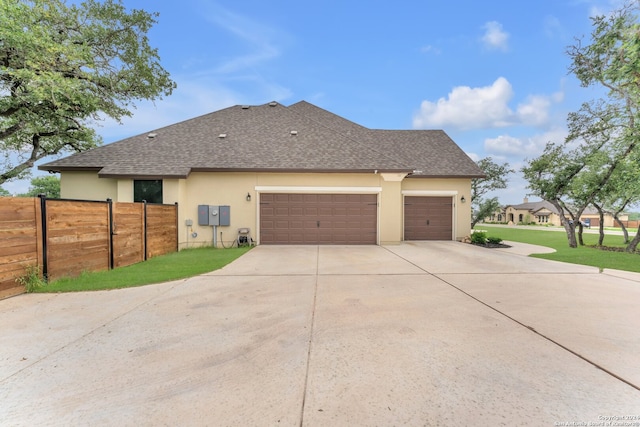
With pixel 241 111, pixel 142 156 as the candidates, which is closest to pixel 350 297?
pixel 142 156

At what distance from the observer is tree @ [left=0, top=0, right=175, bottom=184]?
10570 millimetres

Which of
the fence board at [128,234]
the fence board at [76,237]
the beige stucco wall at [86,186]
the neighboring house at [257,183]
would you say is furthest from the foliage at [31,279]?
the beige stucco wall at [86,186]

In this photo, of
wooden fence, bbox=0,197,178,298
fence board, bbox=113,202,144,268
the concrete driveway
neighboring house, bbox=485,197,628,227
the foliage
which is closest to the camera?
the concrete driveway

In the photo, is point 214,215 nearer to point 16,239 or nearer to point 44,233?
point 44,233

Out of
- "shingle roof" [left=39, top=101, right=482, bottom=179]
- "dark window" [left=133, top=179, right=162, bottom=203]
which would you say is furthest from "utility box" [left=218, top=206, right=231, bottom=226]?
"dark window" [left=133, top=179, right=162, bottom=203]

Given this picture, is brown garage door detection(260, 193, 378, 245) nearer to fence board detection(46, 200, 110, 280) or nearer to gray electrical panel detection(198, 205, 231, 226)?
gray electrical panel detection(198, 205, 231, 226)

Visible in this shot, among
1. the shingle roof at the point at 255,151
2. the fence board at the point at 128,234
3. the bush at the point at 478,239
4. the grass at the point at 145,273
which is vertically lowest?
the grass at the point at 145,273

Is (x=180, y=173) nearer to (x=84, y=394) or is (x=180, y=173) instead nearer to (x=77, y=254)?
(x=77, y=254)

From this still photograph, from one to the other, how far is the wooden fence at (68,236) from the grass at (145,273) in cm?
35

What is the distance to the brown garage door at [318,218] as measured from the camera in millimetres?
12188

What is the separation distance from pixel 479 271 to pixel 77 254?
10.1 meters

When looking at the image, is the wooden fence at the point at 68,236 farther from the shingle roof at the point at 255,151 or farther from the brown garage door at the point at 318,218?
the brown garage door at the point at 318,218

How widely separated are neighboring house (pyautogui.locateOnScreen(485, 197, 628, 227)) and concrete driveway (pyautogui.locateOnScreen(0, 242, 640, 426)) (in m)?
53.3

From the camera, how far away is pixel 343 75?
1930 cm
